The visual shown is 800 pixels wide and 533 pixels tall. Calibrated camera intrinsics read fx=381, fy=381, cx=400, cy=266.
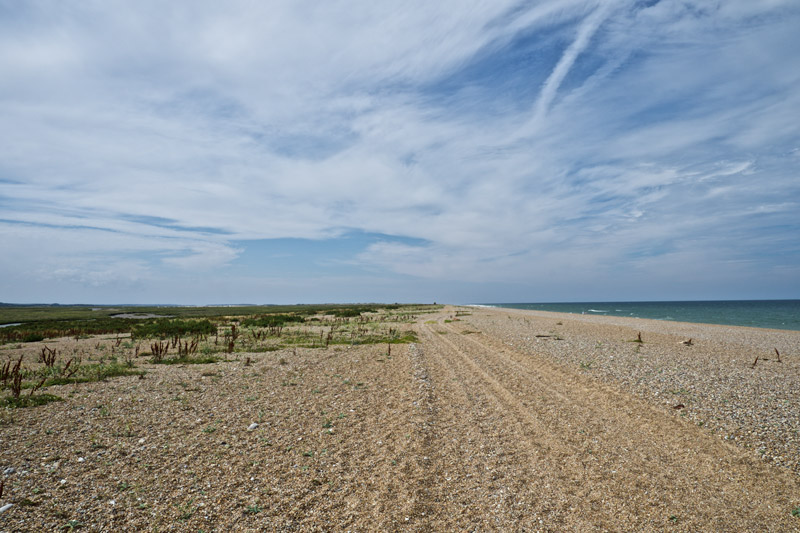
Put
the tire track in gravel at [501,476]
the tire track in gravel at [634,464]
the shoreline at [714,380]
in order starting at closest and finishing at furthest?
the tire track in gravel at [501,476] → the tire track in gravel at [634,464] → the shoreline at [714,380]

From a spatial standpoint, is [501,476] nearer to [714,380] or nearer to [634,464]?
[634,464]

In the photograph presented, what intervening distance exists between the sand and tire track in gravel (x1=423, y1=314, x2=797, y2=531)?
0.05 meters

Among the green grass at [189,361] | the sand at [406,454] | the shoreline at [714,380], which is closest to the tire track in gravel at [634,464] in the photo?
the sand at [406,454]

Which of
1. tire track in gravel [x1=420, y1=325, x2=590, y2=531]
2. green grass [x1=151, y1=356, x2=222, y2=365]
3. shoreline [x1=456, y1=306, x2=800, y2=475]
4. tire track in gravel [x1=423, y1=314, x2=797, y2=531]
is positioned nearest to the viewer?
tire track in gravel [x1=420, y1=325, x2=590, y2=531]

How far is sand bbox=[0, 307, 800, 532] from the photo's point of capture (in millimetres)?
6922

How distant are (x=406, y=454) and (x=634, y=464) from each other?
541cm

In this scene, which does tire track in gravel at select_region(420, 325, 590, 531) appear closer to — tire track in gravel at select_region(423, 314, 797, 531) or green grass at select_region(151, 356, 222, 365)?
tire track in gravel at select_region(423, 314, 797, 531)

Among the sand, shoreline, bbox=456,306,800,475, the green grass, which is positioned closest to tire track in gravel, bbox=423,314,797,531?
the sand

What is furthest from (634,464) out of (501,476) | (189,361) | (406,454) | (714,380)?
(189,361)

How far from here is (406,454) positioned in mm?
9453

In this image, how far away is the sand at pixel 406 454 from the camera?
6.92m

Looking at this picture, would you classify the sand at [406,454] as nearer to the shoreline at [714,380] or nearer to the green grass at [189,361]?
the shoreline at [714,380]

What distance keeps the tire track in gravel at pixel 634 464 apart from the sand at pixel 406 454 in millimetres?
→ 49

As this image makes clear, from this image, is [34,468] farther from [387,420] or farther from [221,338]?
[221,338]
